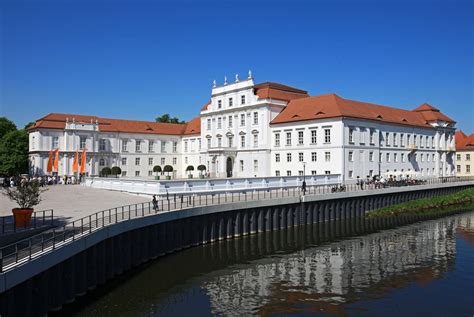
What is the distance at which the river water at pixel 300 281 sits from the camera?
17.8 m

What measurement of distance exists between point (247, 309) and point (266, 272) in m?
5.64

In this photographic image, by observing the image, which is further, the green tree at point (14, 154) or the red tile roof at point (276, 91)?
the green tree at point (14, 154)

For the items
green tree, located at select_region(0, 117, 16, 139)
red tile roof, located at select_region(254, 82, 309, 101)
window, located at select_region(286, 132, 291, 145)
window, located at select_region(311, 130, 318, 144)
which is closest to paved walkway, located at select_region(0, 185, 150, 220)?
window, located at select_region(311, 130, 318, 144)

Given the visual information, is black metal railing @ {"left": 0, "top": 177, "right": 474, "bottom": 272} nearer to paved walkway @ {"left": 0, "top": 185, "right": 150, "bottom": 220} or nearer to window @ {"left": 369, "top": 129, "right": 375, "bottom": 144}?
paved walkway @ {"left": 0, "top": 185, "right": 150, "bottom": 220}

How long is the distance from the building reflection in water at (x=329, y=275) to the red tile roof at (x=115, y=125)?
54859 mm

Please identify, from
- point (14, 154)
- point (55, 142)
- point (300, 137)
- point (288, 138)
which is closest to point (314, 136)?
point (300, 137)

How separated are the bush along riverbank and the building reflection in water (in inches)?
500

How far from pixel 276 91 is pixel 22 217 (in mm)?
51840

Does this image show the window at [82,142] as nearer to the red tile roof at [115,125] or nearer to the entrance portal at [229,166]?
the red tile roof at [115,125]

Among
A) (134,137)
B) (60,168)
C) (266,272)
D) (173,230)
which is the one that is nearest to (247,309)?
(266,272)

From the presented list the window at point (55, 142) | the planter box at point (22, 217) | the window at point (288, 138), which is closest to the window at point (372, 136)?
the window at point (288, 138)

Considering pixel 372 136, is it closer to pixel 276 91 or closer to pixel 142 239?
pixel 276 91

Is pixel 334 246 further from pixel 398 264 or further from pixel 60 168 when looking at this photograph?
pixel 60 168

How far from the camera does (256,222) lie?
3334cm
